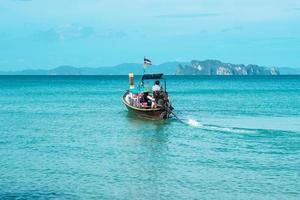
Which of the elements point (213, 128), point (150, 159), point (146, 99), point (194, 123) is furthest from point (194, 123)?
point (150, 159)

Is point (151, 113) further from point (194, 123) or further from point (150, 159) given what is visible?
point (150, 159)

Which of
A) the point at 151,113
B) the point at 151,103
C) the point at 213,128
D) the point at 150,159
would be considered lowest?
the point at 150,159

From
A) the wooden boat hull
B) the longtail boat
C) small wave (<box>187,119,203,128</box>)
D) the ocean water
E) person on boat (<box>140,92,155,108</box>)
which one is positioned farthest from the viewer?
person on boat (<box>140,92,155,108</box>)

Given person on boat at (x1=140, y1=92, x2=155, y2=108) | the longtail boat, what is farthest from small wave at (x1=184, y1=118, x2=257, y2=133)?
person on boat at (x1=140, y1=92, x2=155, y2=108)

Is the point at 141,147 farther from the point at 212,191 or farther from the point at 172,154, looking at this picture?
the point at 212,191

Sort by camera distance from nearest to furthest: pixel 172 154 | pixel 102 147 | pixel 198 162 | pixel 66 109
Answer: pixel 198 162
pixel 172 154
pixel 102 147
pixel 66 109

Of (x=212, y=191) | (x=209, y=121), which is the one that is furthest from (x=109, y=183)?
(x=209, y=121)

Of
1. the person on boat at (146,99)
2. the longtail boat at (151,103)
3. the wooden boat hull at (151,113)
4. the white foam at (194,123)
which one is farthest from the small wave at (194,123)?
the person on boat at (146,99)

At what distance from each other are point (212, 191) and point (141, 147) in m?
11.9

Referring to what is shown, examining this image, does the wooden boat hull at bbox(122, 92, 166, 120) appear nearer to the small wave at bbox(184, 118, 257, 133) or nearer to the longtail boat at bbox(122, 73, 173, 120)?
the longtail boat at bbox(122, 73, 173, 120)

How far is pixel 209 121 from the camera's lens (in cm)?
5216

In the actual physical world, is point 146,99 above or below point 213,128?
above

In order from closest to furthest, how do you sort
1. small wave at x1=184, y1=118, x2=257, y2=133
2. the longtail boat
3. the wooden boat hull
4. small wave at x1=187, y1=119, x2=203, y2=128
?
small wave at x1=184, y1=118, x2=257, y2=133, small wave at x1=187, y1=119, x2=203, y2=128, the longtail boat, the wooden boat hull

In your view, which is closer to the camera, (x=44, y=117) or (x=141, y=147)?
(x=141, y=147)
